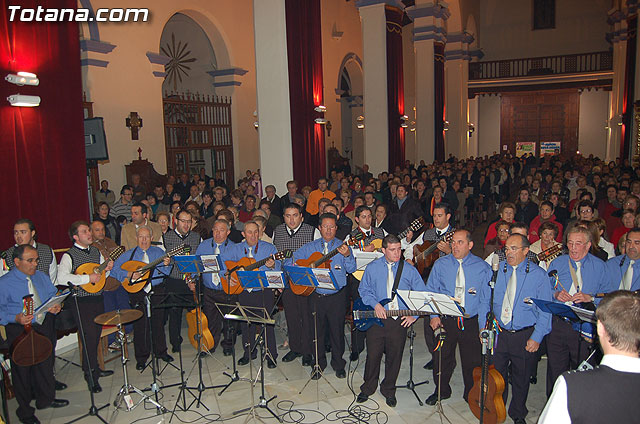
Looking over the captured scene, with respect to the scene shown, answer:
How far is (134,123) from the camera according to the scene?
1467cm

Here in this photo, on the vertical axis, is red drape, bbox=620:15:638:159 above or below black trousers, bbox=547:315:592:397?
above

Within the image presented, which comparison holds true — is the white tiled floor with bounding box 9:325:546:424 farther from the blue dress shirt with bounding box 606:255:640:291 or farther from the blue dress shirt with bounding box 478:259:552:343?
the blue dress shirt with bounding box 606:255:640:291

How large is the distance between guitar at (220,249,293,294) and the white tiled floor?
1.01 meters

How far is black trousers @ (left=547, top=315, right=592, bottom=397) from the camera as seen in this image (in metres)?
4.97

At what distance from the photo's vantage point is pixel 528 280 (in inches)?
186

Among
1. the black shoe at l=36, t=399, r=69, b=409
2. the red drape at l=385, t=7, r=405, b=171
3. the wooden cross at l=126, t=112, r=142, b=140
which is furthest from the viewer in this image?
the red drape at l=385, t=7, r=405, b=171

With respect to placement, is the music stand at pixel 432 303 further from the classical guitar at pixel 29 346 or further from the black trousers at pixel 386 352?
the classical guitar at pixel 29 346

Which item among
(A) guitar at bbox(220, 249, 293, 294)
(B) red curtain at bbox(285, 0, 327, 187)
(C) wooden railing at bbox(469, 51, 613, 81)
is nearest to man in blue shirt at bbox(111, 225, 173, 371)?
(A) guitar at bbox(220, 249, 293, 294)

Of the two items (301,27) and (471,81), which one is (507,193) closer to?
(301,27)

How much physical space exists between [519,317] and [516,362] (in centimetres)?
44

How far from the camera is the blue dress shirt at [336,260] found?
235 inches

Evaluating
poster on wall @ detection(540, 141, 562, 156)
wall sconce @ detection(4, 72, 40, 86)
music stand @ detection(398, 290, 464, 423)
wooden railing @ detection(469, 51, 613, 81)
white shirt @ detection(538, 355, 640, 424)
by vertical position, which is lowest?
music stand @ detection(398, 290, 464, 423)

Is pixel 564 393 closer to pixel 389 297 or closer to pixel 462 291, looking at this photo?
pixel 462 291

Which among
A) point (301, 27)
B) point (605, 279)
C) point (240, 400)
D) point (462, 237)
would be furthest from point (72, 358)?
point (301, 27)
